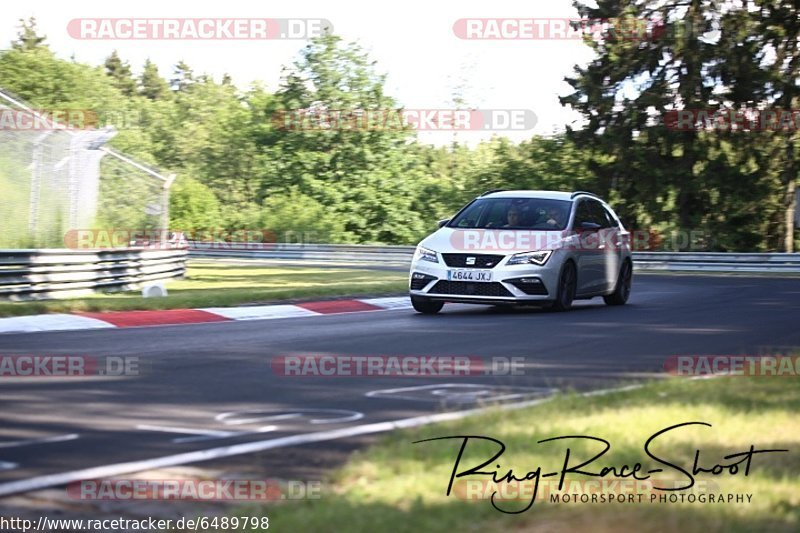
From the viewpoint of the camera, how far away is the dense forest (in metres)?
47.0

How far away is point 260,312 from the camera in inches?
682

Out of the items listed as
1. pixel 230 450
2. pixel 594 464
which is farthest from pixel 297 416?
pixel 594 464

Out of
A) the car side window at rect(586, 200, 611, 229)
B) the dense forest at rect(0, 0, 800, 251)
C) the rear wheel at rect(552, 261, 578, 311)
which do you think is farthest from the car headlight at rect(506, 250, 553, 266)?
the dense forest at rect(0, 0, 800, 251)

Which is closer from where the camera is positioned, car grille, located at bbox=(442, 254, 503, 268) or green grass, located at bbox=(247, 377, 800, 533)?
green grass, located at bbox=(247, 377, 800, 533)

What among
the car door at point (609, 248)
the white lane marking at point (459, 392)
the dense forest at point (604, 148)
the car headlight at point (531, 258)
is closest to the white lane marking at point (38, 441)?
the white lane marking at point (459, 392)

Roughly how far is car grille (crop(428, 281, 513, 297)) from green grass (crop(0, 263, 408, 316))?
3.67 m

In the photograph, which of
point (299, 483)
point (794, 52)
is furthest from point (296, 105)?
point (299, 483)

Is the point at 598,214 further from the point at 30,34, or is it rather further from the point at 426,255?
the point at 30,34

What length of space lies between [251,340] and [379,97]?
178 ft

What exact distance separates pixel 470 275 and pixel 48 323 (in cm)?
537

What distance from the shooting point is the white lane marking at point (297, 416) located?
25.0 feet

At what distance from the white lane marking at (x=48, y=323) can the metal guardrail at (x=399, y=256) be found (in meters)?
24.6

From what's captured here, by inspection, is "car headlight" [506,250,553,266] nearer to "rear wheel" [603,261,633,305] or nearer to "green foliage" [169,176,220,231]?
"rear wheel" [603,261,633,305]

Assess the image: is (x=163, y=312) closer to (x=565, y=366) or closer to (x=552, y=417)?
(x=565, y=366)
